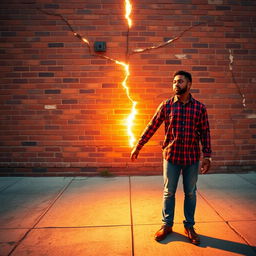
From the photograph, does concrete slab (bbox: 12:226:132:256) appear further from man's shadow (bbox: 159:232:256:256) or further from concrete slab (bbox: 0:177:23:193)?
concrete slab (bbox: 0:177:23:193)

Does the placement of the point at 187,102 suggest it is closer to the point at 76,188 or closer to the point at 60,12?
the point at 76,188

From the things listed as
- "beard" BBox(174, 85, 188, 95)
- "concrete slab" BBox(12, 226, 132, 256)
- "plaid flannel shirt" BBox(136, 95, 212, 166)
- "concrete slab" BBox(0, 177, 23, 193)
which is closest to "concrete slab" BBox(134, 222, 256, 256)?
"concrete slab" BBox(12, 226, 132, 256)

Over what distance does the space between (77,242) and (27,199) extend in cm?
134

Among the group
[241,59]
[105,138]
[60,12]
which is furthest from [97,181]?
[241,59]

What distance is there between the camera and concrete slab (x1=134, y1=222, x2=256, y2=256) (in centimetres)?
184

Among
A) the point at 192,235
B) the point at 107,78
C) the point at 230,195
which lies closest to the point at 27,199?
the point at 192,235

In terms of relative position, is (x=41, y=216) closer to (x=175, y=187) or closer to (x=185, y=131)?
(x=175, y=187)

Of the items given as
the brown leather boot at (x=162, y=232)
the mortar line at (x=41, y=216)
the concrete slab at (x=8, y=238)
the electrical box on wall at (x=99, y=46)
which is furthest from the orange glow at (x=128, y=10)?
the concrete slab at (x=8, y=238)

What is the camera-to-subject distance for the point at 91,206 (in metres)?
2.73

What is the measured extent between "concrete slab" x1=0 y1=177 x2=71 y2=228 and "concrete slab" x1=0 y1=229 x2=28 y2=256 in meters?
0.09

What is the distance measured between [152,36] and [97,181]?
2.79 meters

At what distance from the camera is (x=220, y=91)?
12.8 feet

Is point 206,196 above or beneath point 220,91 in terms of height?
beneath

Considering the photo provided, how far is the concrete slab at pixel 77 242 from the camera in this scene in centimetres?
187
